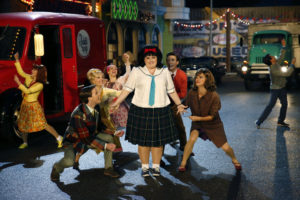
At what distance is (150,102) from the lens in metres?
6.07

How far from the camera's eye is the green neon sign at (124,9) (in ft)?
74.9

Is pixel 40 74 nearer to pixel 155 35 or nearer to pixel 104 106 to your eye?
pixel 104 106

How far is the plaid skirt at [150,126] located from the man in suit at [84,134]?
0.36 metres

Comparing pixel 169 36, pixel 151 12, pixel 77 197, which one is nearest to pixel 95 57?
pixel 77 197

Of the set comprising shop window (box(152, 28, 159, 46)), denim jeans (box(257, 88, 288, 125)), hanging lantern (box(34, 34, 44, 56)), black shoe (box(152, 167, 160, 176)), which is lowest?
black shoe (box(152, 167, 160, 176))

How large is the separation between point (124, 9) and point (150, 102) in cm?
1893

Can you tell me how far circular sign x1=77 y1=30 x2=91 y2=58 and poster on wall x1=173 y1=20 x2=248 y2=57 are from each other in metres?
26.6

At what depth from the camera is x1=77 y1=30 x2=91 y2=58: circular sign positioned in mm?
10305

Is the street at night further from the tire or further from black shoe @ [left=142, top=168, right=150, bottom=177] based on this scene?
the tire

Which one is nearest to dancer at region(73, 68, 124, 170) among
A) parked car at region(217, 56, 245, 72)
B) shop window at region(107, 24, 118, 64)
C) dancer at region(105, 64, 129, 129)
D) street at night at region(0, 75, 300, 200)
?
street at night at region(0, 75, 300, 200)

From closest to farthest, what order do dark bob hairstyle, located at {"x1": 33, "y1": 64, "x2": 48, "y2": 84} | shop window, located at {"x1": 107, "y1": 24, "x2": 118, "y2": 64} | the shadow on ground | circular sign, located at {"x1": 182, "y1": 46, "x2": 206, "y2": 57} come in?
1. the shadow on ground
2. dark bob hairstyle, located at {"x1": 33, "y1": 64, "x2": 48, "y2": 84}
3. shop window, located at {"x1": 107, "y1": 24, "x2": 118, "y2": 64}
4. circular sign, located at {"x1": 182, "y1": 46, "x2": 206, "y2": 57}

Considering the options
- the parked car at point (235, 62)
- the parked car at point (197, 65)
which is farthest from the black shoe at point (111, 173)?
the parked car at point (235, 62)

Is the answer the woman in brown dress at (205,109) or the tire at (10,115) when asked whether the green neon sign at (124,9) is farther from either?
the woman in brown dress at (205,109)

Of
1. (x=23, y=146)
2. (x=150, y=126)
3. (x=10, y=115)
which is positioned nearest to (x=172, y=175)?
(x=150, y=126)
